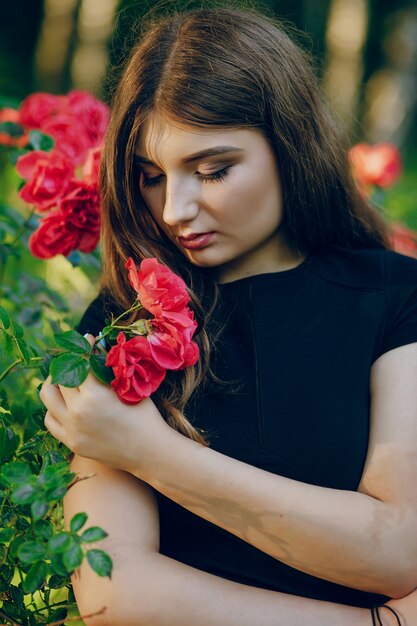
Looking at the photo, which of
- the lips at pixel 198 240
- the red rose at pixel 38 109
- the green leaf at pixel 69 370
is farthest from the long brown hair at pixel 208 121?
the red rose at pixel 38 109

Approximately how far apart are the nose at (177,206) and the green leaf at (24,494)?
70 cm

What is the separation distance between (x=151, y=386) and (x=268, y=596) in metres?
0.48

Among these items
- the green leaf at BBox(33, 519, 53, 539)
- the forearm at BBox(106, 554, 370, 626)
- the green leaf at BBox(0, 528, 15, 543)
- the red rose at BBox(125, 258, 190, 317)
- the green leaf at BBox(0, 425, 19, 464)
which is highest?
the red rose at BBox(125, 258, 190, 317)

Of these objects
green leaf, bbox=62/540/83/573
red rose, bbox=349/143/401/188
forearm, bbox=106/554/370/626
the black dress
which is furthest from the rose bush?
red rose, bbox=349/143/401/188

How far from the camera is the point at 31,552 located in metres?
1.39

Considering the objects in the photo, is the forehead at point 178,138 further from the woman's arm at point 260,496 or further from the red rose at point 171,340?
the woman's arm at point 260,496

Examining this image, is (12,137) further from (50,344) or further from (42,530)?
(42,530)

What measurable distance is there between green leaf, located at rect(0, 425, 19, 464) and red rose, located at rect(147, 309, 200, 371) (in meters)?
0.38

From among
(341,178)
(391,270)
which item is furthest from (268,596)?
(341,178)

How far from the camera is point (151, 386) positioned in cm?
163

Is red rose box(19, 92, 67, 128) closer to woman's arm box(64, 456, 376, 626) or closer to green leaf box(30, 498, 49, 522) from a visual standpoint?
woman's arm box(64, 456, 376, 626)

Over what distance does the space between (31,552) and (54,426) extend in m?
0.36

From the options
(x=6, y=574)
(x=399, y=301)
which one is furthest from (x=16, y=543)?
(x=399, y=301)

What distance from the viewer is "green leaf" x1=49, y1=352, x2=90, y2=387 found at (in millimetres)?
1527
